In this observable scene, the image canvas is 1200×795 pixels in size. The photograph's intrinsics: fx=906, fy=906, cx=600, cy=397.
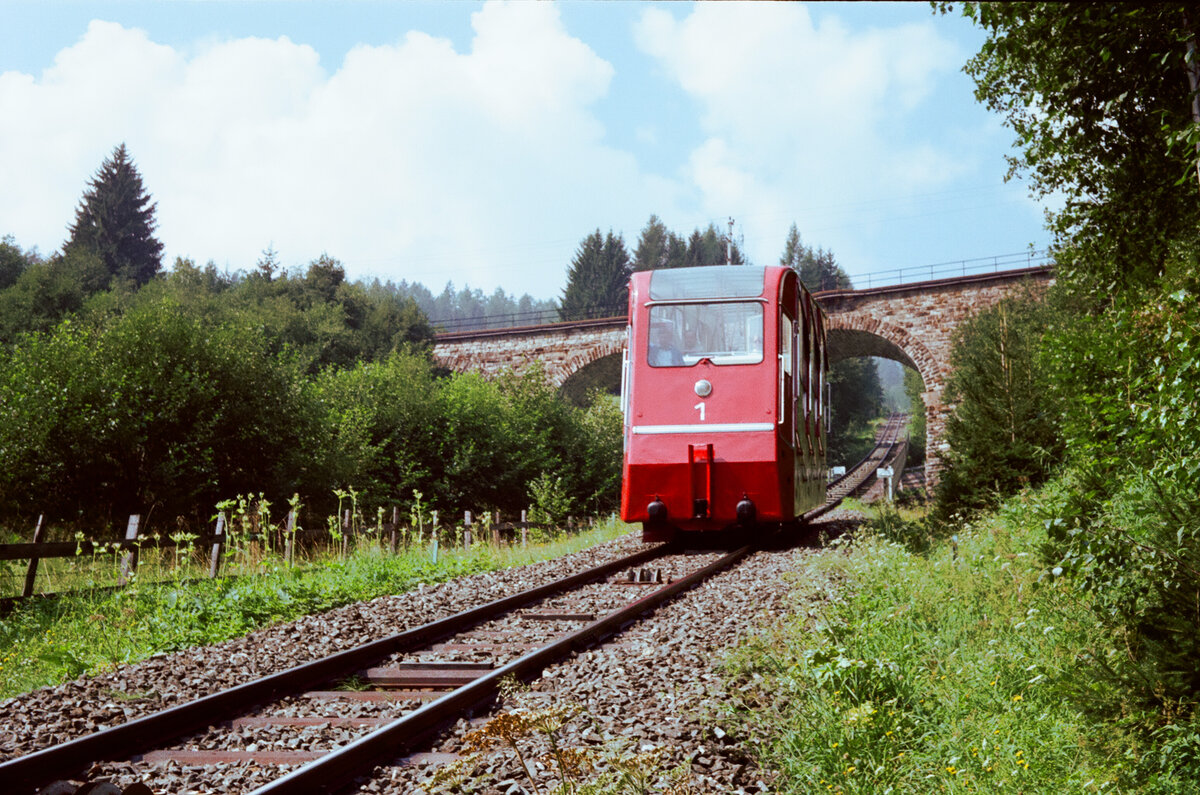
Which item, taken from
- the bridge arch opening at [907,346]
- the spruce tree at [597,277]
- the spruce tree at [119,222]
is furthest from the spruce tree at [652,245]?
the bridge arch opening at [907,346]

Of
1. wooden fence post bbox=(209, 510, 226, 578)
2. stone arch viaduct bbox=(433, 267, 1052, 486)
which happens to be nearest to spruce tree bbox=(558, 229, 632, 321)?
stone arch viaduct bbox=(433, 267, 1052, 486)

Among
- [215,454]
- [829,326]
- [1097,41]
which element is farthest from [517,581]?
[829,326]

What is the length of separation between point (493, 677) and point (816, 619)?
8.36 ft

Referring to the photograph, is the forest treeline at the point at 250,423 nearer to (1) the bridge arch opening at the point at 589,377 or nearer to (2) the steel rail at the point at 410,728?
(1) the bridge arch opening at the point at 589,377

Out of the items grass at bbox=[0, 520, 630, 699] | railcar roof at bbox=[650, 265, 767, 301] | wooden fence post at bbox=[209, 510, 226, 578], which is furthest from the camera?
railcar roof at bbox=[650, 265, 767, 301]

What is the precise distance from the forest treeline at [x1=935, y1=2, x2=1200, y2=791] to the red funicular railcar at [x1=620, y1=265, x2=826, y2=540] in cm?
398

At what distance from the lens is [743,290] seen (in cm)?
1166

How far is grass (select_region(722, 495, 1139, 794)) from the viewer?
385cm

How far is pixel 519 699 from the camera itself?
185 inches

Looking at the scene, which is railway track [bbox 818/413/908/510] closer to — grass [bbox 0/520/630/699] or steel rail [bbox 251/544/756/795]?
grass [bbox 0/520/630/699]

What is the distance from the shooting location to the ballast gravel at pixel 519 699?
3.67 m

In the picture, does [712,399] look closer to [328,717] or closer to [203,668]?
[203,668]

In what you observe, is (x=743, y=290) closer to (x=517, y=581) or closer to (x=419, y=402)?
(x=517, y=581)

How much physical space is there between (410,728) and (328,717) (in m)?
0.69
